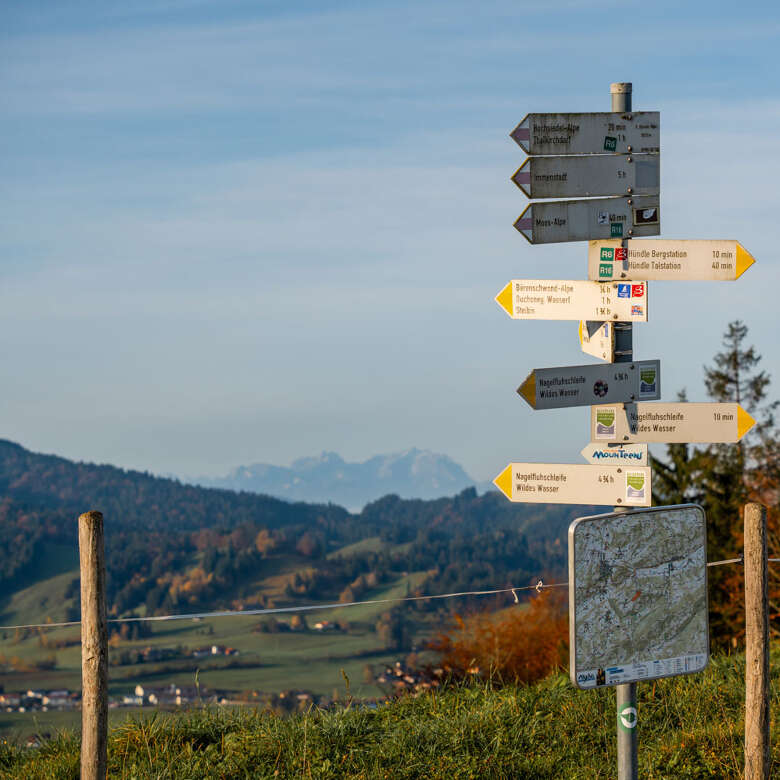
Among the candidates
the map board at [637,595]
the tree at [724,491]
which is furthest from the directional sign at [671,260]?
the tree at [724,491]

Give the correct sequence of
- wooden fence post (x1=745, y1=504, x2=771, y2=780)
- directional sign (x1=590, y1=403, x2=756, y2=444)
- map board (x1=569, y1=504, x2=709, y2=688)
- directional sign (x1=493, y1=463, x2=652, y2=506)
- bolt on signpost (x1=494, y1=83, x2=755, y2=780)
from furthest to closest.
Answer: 1. wooden fence post (x1=745, y1=504, x2=771, y2=780)
2. directional sign (x1=590, y1=403, x2=756, y2=444)
3. directional sign (x1=493, y1=463, x2=652, y2=506)
4. bolt on signpost (x1=494, y1=83, x2=755, y2=780)
5. map board (x1=569, y1=504, x2=709, y2=688)

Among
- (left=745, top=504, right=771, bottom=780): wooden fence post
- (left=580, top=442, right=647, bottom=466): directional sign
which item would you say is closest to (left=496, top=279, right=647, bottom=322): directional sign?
(left=580, top=442, right=647, bottom=466): directional sign

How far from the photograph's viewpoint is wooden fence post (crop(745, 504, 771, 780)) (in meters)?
6.14

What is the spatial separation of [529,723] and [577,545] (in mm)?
2924

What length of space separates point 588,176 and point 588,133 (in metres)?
0.23

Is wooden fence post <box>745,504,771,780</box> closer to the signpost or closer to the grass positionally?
the grass

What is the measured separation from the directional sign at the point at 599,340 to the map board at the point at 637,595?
3.11ft

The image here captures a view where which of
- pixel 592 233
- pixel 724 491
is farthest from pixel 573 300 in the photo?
pixel 724 491

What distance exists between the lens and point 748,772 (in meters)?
6.14

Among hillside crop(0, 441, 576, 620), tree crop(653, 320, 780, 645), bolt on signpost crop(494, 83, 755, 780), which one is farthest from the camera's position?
hillside crop(0, 441, 576, 620)

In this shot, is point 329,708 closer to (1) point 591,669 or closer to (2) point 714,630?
(1) point 591,669

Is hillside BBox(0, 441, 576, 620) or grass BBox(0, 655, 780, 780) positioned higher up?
grass BBox(0, 655, 780, 780)

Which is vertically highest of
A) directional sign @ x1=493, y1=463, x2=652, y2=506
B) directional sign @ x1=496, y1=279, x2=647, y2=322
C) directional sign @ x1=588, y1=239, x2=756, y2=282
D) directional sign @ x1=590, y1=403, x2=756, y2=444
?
directional sign @ x1=588, y1=239, x2=756, y2=282

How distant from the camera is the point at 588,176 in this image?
5.64 meters
